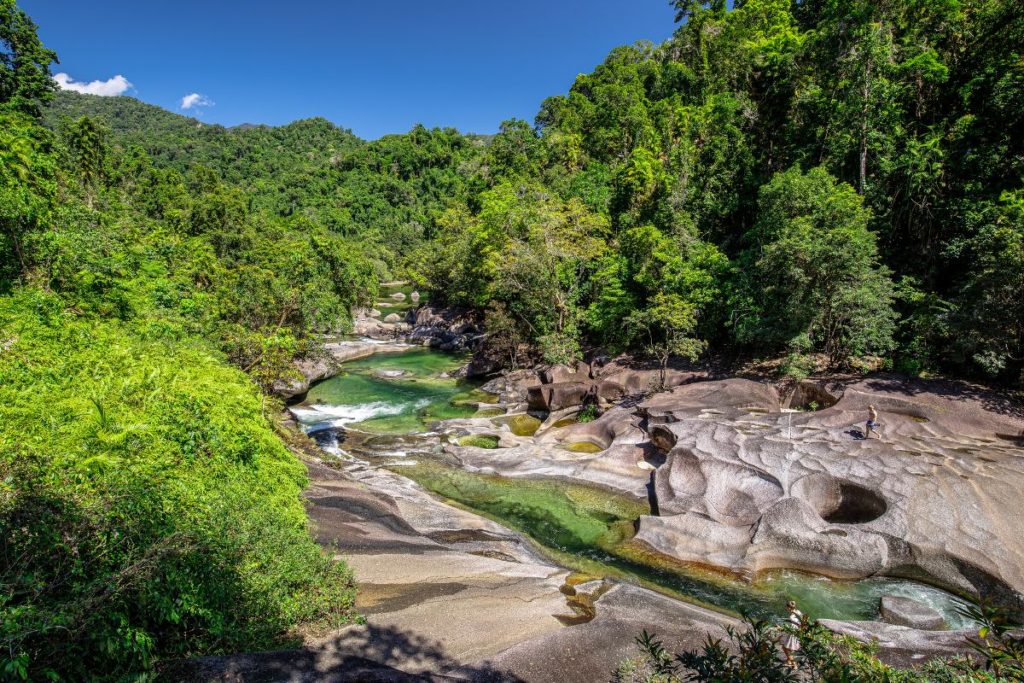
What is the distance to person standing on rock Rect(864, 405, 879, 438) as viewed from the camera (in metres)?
16.1

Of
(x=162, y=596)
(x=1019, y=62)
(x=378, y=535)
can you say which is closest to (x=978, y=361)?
(x=1019, y=62)

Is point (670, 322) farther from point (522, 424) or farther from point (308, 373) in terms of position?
point (308, 373)

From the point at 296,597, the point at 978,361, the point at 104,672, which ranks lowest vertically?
the point at 296,597

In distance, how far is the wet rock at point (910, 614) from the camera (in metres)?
10.1

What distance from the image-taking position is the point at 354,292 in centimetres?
2666

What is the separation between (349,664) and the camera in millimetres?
5570

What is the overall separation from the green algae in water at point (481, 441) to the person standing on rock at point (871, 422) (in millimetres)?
14080

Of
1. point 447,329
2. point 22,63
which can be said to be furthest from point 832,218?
point 22,63

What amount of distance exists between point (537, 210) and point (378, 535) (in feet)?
87.0

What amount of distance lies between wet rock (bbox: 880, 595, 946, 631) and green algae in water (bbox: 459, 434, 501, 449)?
14.3 metres

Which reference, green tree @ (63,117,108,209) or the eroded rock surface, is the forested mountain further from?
the eroded rock surface

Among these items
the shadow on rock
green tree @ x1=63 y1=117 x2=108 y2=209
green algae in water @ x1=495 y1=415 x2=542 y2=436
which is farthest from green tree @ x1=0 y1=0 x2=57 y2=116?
the shadow on rock

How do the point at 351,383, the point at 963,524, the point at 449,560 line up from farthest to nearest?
1. the point at 351,383
2. the point at 963,524
3. the point at 449,560

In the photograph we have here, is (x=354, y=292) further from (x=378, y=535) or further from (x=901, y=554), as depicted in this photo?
(x=901, y=554)
